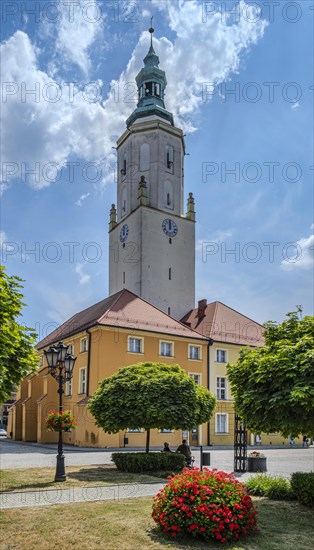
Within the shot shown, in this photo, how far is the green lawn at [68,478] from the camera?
1444 centimetres

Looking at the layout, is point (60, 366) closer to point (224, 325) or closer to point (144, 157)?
point (224, 325)

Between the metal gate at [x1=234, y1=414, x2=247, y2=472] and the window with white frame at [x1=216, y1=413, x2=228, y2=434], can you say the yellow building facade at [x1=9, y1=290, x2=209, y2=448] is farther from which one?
the metal gate at [x1=234, y1=414, x2=247, y2=472]

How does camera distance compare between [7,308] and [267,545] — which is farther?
[7,308]

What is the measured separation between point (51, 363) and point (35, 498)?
498 centimetres

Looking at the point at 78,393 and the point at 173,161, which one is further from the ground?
the point at 173,161

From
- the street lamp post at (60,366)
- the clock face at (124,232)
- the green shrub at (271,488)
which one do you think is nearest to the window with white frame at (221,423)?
the clock face at (124,232)

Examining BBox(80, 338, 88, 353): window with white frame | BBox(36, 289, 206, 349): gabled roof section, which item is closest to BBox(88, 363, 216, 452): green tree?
BBox(36, 289, 206, 349): gabled roof section

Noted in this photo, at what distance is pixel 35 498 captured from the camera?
12.0 meters

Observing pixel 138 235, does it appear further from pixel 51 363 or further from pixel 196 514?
Answer: pixel 196 514

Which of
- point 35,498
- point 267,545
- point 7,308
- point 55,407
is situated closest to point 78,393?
point 55,407

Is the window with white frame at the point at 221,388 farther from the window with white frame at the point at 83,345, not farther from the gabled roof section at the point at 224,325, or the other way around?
the window with white frame at the point at 83,345

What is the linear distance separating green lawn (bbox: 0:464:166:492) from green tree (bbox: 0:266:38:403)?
14.7 feet

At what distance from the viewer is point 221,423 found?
1545 inches

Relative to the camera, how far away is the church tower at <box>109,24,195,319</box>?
51.3 meters
